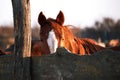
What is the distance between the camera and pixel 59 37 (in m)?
7.88

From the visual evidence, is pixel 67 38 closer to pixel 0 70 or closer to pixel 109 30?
pixel 0 70

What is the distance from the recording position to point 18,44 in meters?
6.47

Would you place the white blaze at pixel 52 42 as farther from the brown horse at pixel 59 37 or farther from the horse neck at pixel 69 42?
the horse neck at pixel 69 42

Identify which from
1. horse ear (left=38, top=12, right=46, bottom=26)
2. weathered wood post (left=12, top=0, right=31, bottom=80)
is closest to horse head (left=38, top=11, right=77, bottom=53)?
horse ear (left=38, top=12, right=46, bottom=26)

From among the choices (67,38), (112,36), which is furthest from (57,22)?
(112,36)

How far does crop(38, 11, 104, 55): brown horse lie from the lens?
776cm

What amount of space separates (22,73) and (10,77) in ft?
1.03

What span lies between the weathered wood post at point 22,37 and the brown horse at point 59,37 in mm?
1151

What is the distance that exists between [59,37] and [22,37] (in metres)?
1.52

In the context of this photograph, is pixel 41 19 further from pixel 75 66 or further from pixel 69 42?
pixel 75 66

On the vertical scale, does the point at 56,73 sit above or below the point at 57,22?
below

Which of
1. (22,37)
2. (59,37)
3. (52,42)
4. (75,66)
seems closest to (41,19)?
(59,37)

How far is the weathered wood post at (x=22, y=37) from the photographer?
252 inches

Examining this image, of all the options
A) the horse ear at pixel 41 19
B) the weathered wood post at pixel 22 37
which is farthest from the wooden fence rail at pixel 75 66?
the horse ear at pixel 41 19
